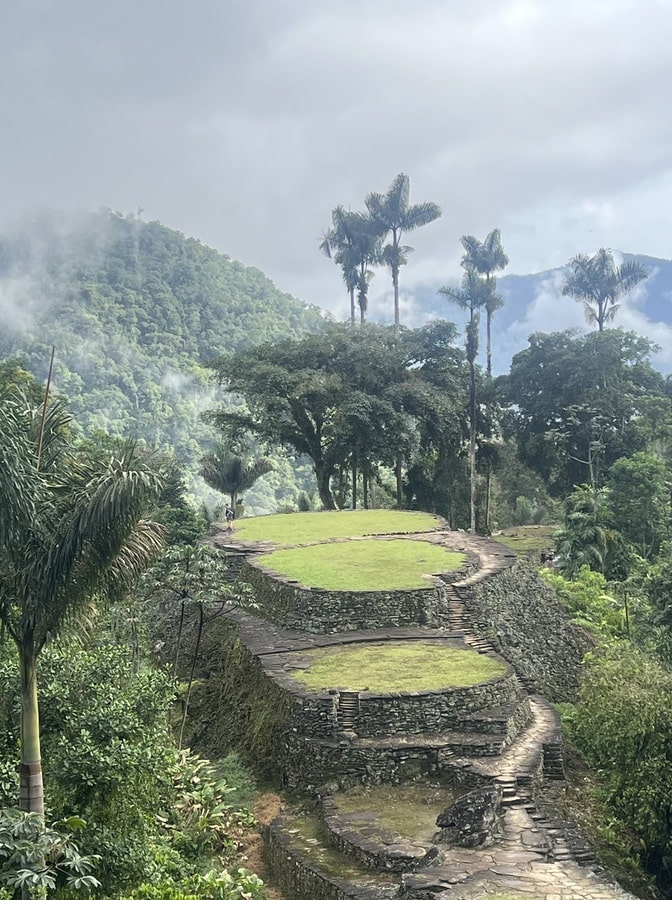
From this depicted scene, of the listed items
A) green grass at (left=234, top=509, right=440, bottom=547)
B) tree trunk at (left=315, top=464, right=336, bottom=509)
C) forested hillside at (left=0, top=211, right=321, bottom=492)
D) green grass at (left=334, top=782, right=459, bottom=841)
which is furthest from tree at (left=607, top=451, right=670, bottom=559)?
forested hillside at (left=0, top=211, right=321, bottom=492)

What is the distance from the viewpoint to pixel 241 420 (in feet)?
116

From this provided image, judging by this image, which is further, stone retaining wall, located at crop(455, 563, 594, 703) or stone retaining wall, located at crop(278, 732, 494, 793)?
stone retaining wall, located at crop(455, 563, 594, 703)

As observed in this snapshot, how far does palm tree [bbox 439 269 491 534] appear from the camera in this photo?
1441 inches

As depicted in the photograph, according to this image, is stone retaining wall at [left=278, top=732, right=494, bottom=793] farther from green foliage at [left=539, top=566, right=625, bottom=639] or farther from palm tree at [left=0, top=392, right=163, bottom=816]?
green foliage at [left=539, top=566, right=625, bottom=639]

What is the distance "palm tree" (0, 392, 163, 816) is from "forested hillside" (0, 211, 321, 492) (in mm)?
46698

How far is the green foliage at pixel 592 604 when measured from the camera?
68.8ft

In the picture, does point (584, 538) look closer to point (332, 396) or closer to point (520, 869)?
point (332, 396)

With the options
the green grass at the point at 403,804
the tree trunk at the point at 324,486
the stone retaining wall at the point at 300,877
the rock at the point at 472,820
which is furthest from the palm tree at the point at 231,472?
the rock at the point at 472,820

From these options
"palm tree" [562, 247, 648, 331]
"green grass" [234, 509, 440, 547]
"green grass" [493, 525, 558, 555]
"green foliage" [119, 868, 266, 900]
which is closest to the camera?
"green foliage" [119, 868, 266, 900]

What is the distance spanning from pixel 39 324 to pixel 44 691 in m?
68.3

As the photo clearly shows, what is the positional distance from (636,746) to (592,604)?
1103cm

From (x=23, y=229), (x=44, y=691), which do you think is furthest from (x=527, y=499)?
(x=23, y=229)

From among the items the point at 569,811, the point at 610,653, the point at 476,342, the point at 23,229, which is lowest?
the point at 569,811

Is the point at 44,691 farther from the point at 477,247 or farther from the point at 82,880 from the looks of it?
the point at 477,247
